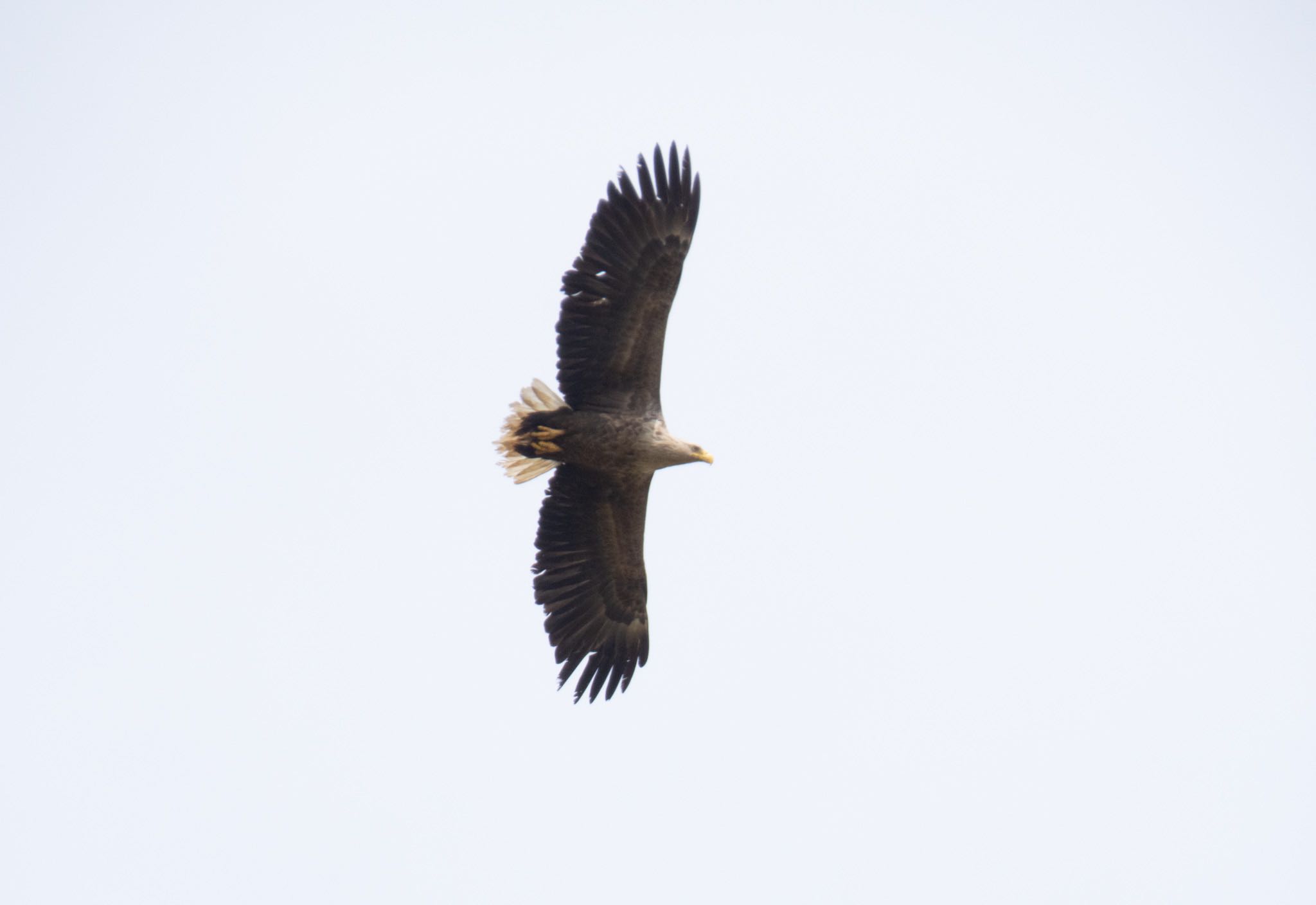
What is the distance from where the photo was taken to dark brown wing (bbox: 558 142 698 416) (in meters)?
11.4

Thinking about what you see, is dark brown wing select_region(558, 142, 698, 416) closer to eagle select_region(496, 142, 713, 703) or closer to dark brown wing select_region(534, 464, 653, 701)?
eagle select_region(496, 142, 713, 703)

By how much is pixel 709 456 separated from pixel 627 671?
6.06 feet

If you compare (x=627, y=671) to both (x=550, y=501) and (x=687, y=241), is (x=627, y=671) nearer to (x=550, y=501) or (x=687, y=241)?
(x=550, y=501)

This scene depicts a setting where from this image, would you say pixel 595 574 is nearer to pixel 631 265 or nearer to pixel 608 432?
pixel 608 432

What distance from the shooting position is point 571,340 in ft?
38.0

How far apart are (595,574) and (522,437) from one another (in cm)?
131

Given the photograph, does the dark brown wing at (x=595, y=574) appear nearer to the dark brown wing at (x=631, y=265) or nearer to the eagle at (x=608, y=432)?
the eagle at (x=608, y=432)

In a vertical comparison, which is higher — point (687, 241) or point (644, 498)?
point (687, 241)

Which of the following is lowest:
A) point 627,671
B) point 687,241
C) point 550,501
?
point 627,671

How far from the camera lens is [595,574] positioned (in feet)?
41.3

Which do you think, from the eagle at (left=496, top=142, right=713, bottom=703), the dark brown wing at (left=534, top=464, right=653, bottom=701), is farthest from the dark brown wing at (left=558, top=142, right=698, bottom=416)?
the dark brown wing at (left=534, top=464, right=653, bottom=701)

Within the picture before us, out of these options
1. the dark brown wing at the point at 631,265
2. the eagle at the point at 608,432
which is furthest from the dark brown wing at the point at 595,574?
the dark brown wing at the point at 631,265

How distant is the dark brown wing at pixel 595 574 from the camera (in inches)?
487

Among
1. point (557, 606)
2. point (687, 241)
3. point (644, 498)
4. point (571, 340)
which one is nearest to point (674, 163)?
point (687, 241)
